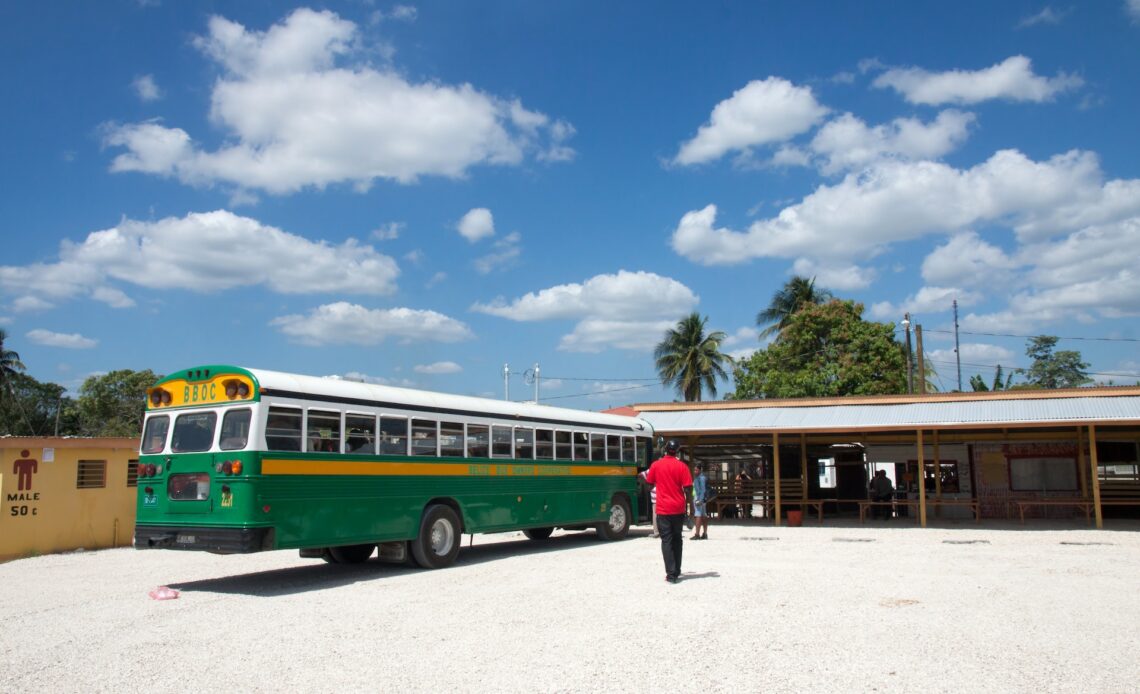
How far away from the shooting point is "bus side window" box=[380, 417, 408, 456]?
12.5 m

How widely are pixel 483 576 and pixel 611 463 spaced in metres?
6.14

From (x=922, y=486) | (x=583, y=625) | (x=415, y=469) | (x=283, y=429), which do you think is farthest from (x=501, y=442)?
(x=922, y=486)

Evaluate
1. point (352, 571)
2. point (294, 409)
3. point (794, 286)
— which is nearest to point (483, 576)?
point (352, 571)

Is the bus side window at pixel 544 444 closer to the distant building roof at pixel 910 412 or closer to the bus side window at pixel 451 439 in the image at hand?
the bus side window at pixel 451 439

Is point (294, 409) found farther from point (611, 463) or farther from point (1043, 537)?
point (1043, 537)

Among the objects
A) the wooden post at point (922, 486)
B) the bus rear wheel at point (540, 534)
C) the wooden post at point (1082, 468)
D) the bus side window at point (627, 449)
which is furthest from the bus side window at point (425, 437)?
the wooden post at point (1082, 468)

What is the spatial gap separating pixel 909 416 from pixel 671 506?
432 inches

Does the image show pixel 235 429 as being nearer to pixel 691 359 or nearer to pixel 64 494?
pixel 64 494

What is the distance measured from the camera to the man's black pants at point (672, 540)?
11.2 m

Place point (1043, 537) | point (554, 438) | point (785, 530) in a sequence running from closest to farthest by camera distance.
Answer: point (554, 438)
point (1043, 537)
point (785, 530)

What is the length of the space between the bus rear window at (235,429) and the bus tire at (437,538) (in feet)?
10.5

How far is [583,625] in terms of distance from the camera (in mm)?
8609

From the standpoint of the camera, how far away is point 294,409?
440 inches

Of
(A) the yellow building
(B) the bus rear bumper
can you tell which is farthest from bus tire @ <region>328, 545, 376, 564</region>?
(A) the yellow building
